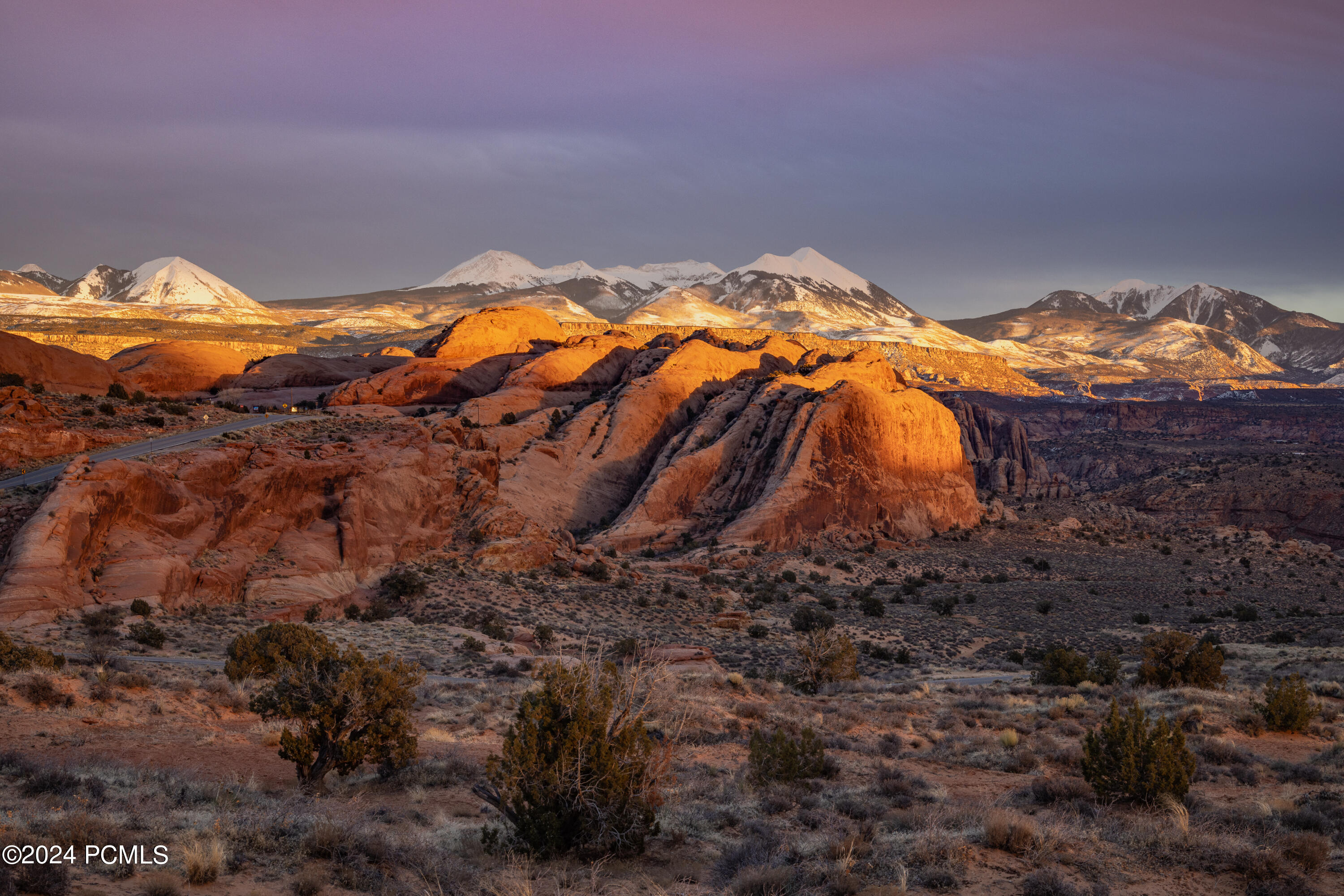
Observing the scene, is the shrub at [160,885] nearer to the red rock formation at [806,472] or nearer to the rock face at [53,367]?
the rock face at [53,367]

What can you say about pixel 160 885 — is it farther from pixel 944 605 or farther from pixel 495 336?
pixel 495 336

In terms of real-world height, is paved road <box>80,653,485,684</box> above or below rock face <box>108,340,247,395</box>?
below

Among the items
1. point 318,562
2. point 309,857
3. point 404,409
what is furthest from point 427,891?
point 404,409

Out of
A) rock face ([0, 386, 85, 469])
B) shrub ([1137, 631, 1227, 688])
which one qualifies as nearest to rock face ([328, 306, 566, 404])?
rock face ([0, 386, 85, 469])

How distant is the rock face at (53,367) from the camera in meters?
39.2

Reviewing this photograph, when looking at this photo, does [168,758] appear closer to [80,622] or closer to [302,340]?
[80,622]

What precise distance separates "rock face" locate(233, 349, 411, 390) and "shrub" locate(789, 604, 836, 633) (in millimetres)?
40288

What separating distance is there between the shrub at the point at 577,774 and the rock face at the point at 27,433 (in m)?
28.3

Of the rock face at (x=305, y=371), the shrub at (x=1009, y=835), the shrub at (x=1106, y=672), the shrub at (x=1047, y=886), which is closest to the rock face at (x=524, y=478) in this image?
the rock face at (x=305, y=371)

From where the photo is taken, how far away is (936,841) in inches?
364

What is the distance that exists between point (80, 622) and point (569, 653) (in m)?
14.2

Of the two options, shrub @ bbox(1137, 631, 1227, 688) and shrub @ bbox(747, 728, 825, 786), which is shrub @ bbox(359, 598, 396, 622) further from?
shrub @ bbox(1137, 631, 1227, 688)

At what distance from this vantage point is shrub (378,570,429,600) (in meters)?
32.2

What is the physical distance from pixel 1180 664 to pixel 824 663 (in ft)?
32.4
